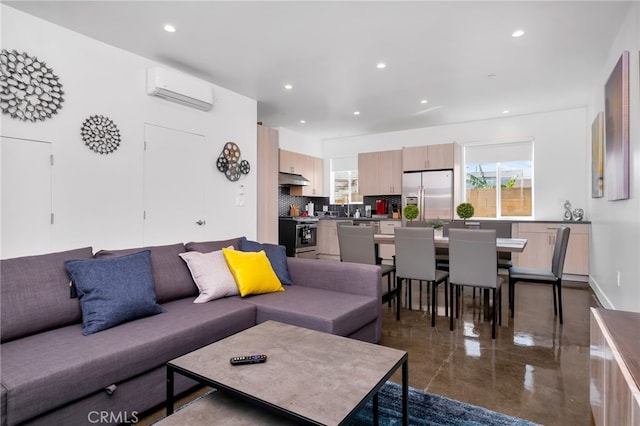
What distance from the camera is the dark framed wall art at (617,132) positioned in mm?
2749

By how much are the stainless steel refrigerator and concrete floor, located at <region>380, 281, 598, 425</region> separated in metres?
2.55

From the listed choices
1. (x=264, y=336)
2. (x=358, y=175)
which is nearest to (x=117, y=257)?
(x=264, y=336)

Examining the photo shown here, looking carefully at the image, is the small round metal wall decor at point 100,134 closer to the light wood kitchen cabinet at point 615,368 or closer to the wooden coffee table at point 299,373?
the wooden coffee table at point 299,373

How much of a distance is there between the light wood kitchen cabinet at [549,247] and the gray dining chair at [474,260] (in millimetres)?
2750

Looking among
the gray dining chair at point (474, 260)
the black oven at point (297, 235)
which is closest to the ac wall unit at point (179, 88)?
the black oven at point (297, 235)

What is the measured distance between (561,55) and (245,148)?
13.0 ft

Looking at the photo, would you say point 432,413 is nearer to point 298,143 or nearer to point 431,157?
point 431,157

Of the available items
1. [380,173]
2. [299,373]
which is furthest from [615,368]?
[380,173]

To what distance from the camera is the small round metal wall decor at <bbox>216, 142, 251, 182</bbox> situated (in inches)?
176

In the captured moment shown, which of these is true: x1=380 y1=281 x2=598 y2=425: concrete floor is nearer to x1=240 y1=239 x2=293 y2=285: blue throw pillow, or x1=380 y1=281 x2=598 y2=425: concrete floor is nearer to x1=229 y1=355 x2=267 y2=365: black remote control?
x1=240 y1=239 x2=293 y2=285: blue throw pillow

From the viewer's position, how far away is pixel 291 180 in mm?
6660

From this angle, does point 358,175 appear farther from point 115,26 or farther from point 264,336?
point 264,336

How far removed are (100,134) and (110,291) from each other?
1.95 metres

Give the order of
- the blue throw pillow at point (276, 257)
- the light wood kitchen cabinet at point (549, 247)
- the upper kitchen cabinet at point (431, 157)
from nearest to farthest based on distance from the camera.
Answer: the blue throw pillow at point (276, 257), the light wood kitchen cabinet at point (549, 247), the upper kitchen cabinet at point (431, 157)
